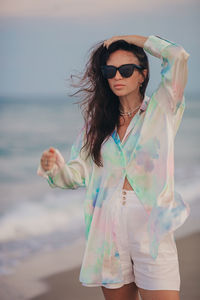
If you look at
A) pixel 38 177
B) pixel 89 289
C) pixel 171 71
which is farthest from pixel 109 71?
pixel 38 177

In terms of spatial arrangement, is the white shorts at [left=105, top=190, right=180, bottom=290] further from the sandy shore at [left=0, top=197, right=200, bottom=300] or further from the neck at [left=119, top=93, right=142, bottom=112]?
the sandy shore at [left=0, top=197, right=200, bottom=300]

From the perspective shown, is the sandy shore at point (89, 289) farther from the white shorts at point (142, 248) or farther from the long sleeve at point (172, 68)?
the long sleeve at point (172, 68)

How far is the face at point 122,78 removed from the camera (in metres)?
2.29

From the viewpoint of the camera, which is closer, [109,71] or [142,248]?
[142,248]

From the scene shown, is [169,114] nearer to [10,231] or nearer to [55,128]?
[10,231]

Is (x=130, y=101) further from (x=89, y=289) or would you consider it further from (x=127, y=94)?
(x=89, y=289)

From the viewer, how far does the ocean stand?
458 cm

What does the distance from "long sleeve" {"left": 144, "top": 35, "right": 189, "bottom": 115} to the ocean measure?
250cm

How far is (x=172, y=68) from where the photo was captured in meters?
2.11

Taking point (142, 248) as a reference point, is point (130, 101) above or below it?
above

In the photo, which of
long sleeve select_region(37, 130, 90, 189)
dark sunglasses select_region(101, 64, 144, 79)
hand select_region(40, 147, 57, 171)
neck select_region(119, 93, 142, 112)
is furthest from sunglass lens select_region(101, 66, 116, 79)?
Result: hand select_region(40, 147, 57, 171)

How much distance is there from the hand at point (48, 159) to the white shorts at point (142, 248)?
0.32m

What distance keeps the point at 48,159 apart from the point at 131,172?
0.35 meters

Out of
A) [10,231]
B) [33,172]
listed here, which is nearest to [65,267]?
[10,231]
